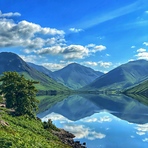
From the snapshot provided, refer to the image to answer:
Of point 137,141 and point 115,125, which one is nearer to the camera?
point 137,141

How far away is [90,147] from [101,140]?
9.03m

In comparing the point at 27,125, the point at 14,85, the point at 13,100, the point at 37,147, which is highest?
the point at 14,85

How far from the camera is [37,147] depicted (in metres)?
39.4

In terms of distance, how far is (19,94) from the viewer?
262 feet

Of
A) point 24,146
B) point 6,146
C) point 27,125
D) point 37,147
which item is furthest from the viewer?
point 27,125

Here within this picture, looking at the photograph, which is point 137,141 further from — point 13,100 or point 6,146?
point 6,146

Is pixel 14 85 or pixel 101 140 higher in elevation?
pixel 14 85

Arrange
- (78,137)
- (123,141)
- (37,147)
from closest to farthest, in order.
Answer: (37,147), (123,141), (78,137)

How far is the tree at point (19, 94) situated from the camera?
77062 millimetres

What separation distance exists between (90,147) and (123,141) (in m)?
13.0

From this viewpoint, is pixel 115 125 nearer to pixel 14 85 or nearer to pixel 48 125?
pixel 48 125

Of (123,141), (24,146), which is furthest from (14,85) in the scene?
(24,146)

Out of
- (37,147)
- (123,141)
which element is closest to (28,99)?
(123,141)

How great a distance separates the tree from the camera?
77062 mm
